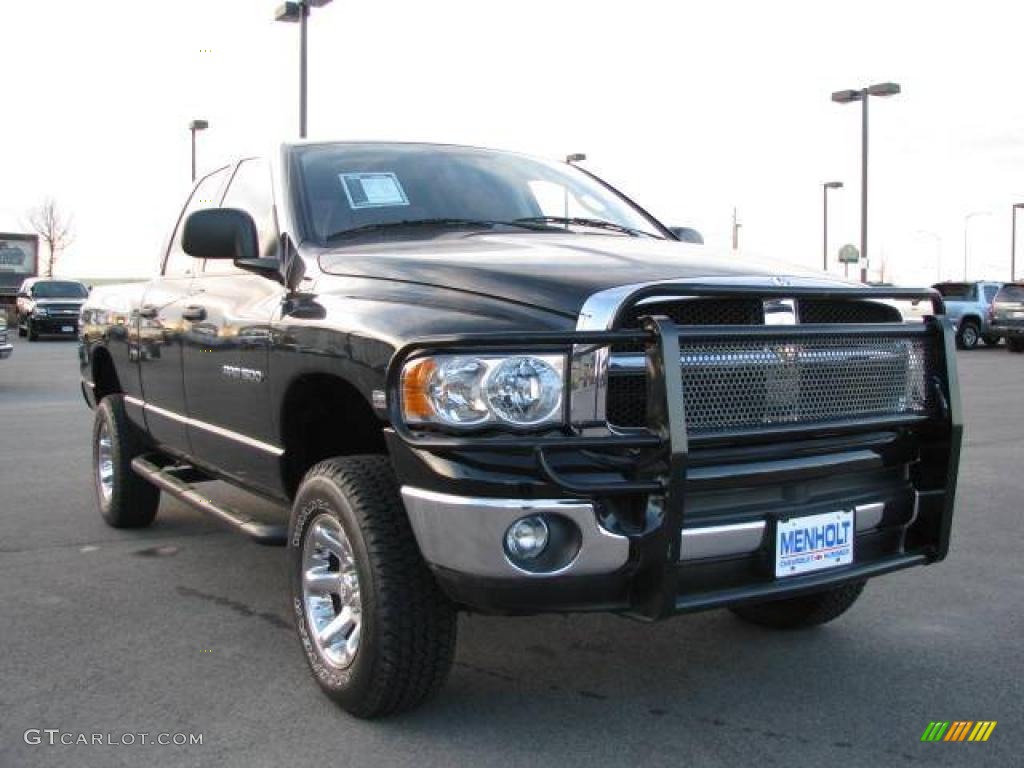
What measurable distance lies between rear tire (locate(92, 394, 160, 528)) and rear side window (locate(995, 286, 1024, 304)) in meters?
26.0

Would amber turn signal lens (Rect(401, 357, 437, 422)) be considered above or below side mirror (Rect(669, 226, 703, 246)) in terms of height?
below

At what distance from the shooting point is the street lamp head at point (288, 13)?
58.2ft

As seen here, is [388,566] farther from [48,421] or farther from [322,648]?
[48,421]

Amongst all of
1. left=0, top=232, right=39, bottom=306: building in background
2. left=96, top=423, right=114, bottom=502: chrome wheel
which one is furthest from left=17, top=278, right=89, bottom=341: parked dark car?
left=96, top=423, right=114, bottom=502: chrome wheel

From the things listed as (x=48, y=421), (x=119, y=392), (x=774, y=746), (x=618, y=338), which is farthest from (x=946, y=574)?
(x=48, y=421)

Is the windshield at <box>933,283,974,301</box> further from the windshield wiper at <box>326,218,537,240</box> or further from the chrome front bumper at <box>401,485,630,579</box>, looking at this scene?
the chrome front bumper at <box>401,485,630,579</box>

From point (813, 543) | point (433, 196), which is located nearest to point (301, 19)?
point (433, 196)

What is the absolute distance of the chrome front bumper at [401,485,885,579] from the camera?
9.66 ft

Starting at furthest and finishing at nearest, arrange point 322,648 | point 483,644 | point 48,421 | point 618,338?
point 48,421
point 483,644
point 322,648
point 618,338

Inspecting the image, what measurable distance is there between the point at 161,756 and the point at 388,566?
864 millimetres

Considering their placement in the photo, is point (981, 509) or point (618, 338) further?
point (981, 509)

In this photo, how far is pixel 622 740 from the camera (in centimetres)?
338

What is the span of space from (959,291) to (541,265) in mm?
29751

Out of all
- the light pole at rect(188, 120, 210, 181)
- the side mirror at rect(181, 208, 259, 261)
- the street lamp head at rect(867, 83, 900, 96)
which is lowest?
the side mirror at rect(181, 208, 259, 261)
